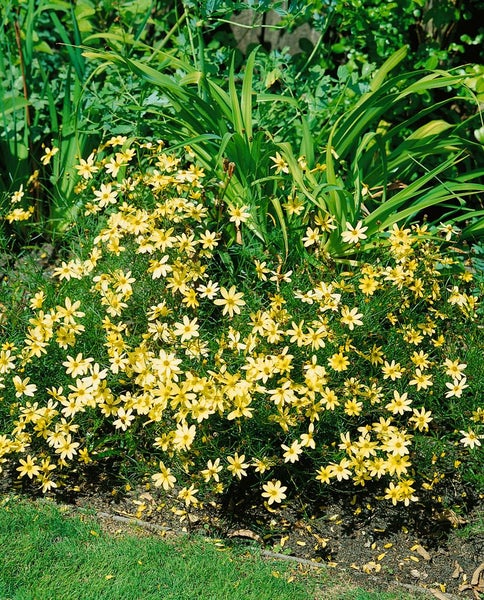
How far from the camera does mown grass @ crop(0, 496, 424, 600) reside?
284 centimetres

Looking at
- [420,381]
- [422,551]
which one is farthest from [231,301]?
[422,551]

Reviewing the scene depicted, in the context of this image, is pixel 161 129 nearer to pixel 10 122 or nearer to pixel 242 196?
pixel 242 196

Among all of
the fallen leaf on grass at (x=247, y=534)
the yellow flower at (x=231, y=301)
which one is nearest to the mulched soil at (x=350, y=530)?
the fallen leaf on grass at (x=247, y=534)

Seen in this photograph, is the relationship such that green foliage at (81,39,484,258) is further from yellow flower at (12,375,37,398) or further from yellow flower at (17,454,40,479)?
yellow flower at (17,454,40,479)

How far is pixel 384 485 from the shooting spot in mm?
3383

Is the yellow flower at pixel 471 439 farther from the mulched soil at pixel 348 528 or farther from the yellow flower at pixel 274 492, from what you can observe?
the yellow flower at pixel 274 492

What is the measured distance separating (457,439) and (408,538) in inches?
19.2

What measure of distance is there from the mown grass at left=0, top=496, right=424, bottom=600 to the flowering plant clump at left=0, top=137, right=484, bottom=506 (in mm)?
216

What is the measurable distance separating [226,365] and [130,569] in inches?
33.4

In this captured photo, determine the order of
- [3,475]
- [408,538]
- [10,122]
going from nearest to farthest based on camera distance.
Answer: [408,538] → [3,475] → [10,122]

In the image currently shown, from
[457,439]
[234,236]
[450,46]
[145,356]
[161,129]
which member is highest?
[450,46]

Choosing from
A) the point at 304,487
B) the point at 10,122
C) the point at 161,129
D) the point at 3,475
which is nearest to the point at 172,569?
the point at 304,487

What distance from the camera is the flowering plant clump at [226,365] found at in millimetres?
3117

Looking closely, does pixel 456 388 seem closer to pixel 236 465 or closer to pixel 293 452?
pixel 293 452
